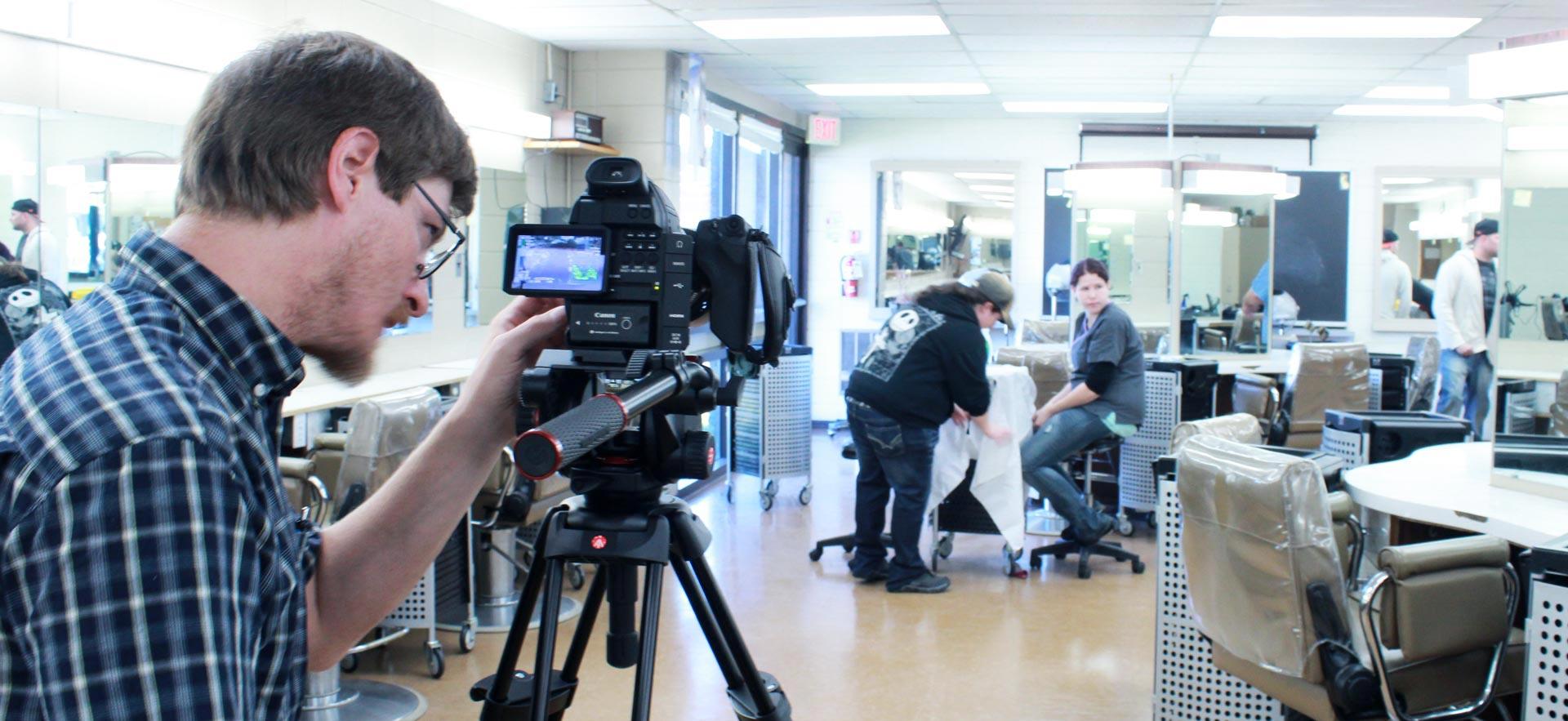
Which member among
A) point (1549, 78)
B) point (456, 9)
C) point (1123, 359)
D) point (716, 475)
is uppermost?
point (456, 9)

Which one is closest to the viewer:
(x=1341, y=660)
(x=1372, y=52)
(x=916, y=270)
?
(x=1341, y=660)

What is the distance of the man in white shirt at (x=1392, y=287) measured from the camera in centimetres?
1012

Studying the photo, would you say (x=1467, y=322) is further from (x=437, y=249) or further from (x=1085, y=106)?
(x=437, y=249)

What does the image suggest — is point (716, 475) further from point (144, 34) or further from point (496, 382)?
point (496, 382)

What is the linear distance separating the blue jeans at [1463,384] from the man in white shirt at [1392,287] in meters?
3.47

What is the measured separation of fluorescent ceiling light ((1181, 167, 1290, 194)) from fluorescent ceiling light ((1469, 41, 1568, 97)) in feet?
13.7

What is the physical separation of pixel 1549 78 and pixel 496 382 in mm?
2995

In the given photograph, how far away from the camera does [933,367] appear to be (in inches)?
194

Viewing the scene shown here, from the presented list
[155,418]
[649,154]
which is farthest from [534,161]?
[155,418]

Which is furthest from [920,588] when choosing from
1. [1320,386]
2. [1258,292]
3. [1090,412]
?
[1258,292]

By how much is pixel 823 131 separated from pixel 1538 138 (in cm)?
680

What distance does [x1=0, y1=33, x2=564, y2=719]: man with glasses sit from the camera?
0.61m

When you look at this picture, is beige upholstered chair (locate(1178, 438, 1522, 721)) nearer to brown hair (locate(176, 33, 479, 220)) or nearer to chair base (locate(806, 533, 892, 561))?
brown hair (locate(176, 33, 479, 220))

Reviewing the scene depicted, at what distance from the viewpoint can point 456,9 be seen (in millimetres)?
5672
